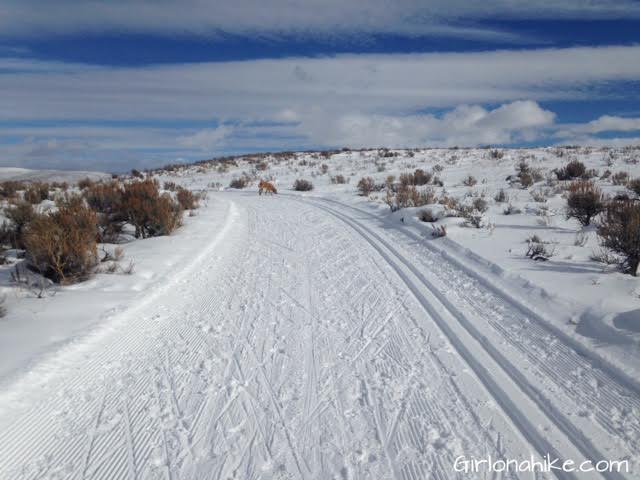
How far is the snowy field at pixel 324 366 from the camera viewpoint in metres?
2.75

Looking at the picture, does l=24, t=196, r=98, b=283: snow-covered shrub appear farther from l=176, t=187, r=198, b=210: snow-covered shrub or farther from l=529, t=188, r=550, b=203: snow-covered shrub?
l=529, t=188, r=550, b=203: snow-covered shrub

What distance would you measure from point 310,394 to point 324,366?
476 millimetres

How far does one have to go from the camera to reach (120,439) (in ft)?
9.57

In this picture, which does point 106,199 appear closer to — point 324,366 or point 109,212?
point 109,212

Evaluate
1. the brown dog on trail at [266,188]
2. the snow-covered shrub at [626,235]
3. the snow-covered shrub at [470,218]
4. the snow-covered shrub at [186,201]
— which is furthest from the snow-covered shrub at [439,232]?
the brown dog on trail at [266,188]

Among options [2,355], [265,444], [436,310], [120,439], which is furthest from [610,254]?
[2,355]

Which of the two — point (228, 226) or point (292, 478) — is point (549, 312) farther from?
point (228, 226)

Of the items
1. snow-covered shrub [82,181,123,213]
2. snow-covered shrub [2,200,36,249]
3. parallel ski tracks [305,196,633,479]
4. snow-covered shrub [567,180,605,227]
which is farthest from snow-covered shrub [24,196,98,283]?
snow-covered shrub [567,180,605,227]

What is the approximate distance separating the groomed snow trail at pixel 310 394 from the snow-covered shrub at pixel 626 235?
2305 mm

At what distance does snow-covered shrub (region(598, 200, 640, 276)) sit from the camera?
19.1ft

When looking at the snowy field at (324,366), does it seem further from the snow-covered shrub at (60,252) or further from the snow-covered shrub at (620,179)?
the snow-covered shrub at (620,179)

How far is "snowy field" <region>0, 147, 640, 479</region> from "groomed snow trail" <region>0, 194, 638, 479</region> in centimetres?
2

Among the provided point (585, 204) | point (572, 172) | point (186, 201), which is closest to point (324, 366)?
point (585, 204)

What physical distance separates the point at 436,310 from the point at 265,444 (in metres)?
3.03
